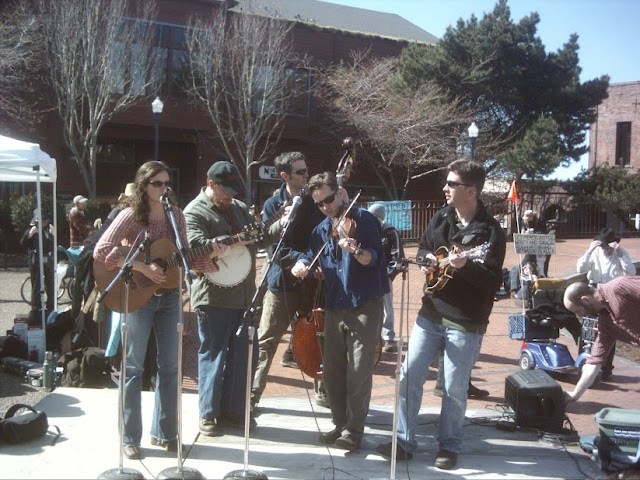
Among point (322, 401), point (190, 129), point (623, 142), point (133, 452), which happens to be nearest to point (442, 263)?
point (322, 401)

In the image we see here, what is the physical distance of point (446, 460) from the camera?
4.77 meters

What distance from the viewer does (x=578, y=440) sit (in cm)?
547

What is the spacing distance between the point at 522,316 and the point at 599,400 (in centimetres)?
154

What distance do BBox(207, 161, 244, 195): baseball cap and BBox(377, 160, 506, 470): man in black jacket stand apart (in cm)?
140

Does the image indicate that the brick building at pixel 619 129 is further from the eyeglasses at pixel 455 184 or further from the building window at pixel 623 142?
the eyeglasses at pixel 455 184

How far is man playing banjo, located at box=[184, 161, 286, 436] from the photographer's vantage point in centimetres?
503

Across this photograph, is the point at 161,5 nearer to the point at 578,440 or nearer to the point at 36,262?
the point at 36,262

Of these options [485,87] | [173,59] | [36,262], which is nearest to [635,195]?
[485,87]

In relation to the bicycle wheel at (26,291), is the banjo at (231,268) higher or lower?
higher

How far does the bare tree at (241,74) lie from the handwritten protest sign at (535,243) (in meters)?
13.7

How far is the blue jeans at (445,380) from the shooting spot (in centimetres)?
479

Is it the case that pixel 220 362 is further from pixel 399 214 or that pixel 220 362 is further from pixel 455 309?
pixel 399 214

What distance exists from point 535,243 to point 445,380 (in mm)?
7877

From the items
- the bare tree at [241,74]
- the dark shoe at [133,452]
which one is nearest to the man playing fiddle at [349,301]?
the dark shoe at [133,452]
